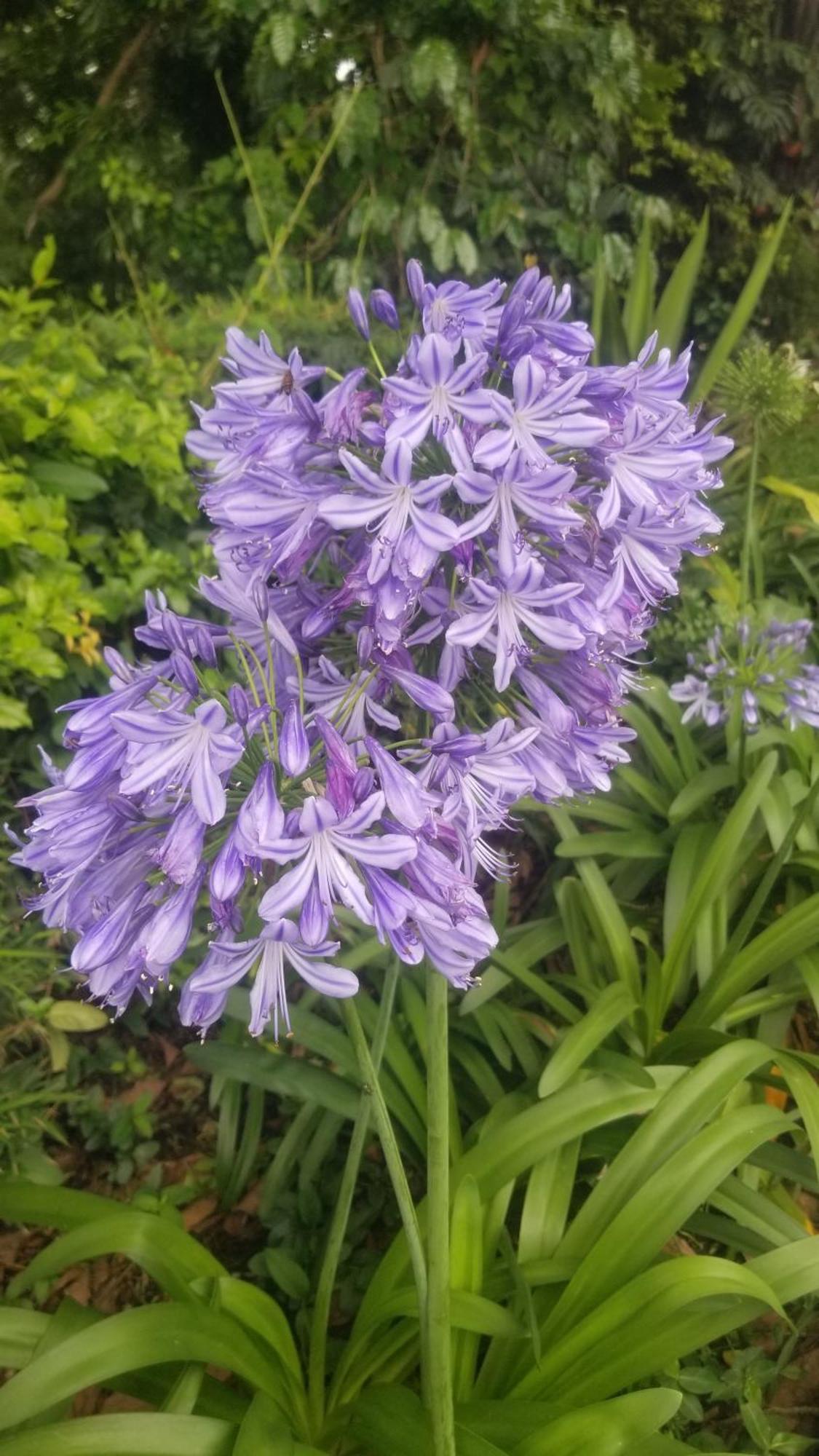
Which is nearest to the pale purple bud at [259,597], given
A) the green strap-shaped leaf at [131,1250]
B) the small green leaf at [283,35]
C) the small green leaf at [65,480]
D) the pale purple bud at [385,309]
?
the pale purple bud at [385,309]

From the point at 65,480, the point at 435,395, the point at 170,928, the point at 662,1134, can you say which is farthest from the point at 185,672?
the point at 65,480

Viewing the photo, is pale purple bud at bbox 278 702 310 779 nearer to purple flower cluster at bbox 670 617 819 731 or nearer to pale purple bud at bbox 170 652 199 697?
pale purple bud at bbox 170 652 199 697

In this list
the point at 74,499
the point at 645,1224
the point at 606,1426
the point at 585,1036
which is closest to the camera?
the point at 606,1426

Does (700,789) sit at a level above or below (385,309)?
below

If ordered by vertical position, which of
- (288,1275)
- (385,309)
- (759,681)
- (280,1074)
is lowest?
(288,1275)

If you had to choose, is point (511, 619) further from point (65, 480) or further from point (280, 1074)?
point (65, 480)

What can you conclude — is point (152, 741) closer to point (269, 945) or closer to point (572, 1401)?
point (269, 945)
